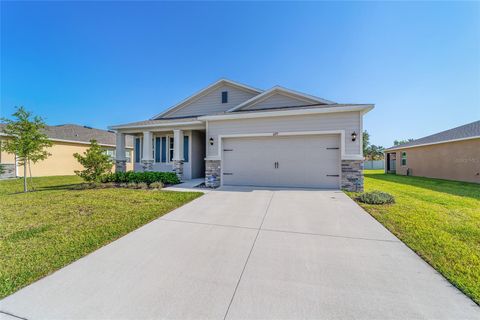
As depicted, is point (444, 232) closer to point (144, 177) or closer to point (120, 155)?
point (144, 177)

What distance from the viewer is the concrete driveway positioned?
1.77m

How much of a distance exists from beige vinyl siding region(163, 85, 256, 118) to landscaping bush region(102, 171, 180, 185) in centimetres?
541

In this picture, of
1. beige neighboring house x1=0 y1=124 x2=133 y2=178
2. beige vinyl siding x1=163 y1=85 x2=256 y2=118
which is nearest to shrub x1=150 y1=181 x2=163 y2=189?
beige neighboring house x1=0 y1=124 x2=133 y2=178

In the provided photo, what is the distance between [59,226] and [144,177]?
5551 mm

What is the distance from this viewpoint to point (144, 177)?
368 inches

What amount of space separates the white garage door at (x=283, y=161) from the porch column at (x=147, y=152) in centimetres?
494

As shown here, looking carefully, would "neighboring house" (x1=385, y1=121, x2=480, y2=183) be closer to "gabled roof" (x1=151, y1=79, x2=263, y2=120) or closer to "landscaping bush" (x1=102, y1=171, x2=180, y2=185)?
"gabled roof" (x1=151, y1=79, x2=263, y2=120)

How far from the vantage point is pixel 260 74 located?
1257cm

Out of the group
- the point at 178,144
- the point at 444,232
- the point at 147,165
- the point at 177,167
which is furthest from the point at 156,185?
the point at 444,232

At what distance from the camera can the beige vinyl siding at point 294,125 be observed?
24.0 feet

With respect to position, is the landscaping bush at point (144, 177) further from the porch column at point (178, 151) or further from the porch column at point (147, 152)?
the porch column at point (147, 152)

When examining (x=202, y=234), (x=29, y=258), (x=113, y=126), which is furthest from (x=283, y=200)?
(x=113, y=126)

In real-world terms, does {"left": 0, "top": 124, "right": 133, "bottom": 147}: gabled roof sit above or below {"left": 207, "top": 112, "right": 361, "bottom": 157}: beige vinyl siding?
above

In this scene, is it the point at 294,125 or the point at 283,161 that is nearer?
the point at 294,125
